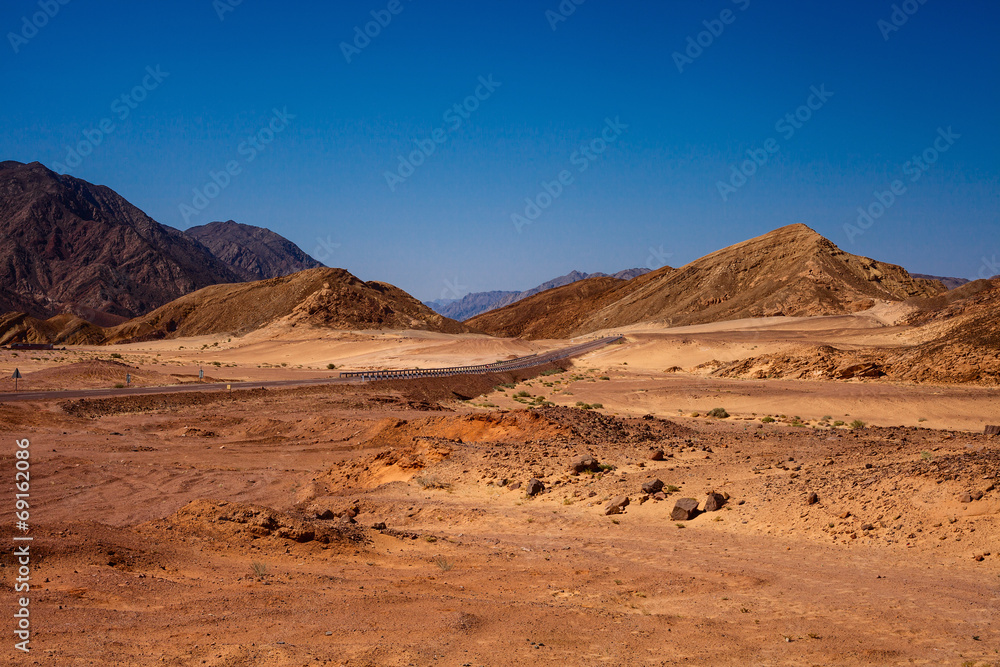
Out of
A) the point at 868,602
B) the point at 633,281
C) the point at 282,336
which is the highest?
the point at 633,281

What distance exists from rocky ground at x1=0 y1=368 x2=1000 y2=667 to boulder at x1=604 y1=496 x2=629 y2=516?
2.0 inches

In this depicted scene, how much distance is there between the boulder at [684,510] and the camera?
1425cm

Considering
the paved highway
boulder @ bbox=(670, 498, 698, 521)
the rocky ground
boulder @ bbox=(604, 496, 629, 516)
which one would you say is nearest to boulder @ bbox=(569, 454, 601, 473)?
the rocky ground

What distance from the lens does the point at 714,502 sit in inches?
570

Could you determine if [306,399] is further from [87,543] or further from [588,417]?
[87,543]

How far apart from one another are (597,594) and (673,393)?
33166 millimetres

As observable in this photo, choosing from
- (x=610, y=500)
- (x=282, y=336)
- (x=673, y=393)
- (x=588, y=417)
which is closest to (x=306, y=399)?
(x=588, y=417)

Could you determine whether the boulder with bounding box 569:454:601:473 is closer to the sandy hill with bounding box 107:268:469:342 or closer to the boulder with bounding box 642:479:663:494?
the boulder with bounding box 642:479:663:494

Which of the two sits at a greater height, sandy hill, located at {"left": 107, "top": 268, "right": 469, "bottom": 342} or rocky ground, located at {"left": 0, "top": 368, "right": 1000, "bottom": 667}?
sandy hill, located at {"left": 107, "top": 268, "right": 469, "bottom": 342}

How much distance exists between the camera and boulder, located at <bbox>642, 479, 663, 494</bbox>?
15469 millimetres

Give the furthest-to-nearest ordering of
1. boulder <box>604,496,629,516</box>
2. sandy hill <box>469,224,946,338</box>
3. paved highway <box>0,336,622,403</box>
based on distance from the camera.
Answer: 1. sandy hill <box>469,224,946,338</box>
2. paved highway <box>0,336,622,403</box>
3. boulder <box>604,496,629,516</box>

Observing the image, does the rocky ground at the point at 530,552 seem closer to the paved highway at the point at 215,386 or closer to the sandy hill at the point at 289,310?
the paved highway at the point at 215,386

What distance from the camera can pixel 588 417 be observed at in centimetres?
2489

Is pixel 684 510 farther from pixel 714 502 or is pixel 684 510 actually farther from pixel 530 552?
pixel 530 552
